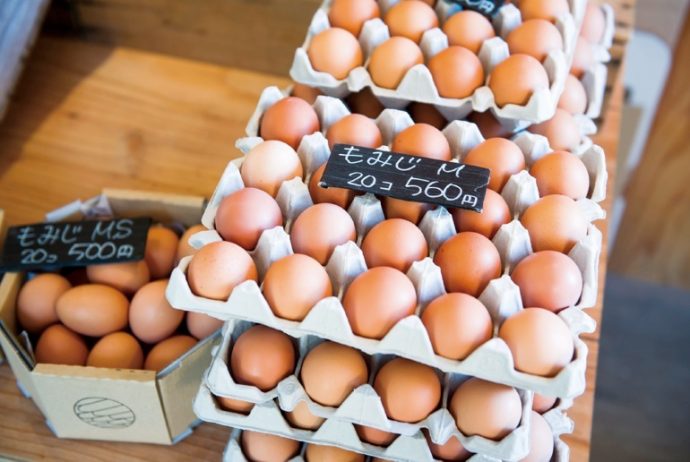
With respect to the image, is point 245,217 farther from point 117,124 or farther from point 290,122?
point 117,124

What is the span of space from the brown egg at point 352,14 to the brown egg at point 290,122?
0.64 feet

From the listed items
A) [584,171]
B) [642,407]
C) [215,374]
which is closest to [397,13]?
[584,171]

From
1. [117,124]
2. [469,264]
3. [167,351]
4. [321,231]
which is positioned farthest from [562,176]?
[117,124]

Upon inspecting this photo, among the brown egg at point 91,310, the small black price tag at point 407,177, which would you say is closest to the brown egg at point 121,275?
the brown egg at point 91,310

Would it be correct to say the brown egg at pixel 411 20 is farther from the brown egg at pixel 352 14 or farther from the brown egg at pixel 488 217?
the brown egg at pixel 488 217

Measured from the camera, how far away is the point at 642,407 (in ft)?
6.94

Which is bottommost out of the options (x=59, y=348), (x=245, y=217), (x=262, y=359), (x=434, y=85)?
(x=59, y=348)

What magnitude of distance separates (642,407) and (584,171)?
1.36 meters

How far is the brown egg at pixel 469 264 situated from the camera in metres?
0.87

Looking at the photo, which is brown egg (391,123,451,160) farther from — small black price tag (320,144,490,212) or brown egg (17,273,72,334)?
brown egg (17,273,72,334)

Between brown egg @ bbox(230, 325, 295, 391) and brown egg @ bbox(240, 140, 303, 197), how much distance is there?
19 centimetres

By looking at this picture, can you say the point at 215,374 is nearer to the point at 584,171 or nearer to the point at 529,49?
the point at 584,171

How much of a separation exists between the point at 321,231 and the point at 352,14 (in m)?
0.45

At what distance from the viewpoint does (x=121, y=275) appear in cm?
117
